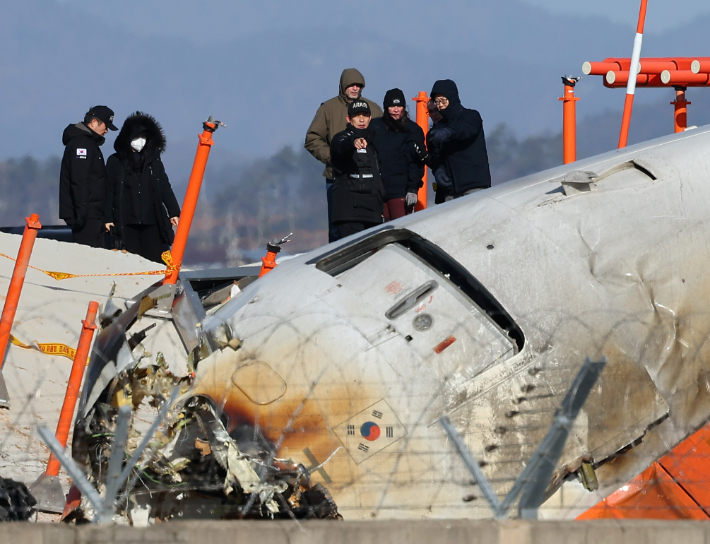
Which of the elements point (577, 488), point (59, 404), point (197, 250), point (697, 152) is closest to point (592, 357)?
point (577, 488)

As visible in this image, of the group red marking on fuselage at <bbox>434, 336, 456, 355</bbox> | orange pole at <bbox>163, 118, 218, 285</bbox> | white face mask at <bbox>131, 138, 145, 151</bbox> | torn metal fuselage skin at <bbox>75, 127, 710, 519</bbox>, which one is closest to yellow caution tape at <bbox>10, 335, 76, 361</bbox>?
orange pole at <bbox>163, 118, 218, 285</bbox>

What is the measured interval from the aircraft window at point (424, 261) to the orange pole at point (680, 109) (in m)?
7.31

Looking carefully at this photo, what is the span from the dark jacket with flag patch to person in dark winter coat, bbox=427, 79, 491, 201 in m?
4.23

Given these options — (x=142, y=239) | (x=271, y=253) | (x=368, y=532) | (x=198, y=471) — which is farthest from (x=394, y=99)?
(x=368, y=532)

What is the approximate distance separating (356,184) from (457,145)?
135 cm

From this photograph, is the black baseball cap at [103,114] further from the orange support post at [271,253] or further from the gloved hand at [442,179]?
the gloved hand at [442,179]

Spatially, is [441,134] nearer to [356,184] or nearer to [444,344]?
[356,184]

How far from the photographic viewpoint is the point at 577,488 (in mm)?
5414

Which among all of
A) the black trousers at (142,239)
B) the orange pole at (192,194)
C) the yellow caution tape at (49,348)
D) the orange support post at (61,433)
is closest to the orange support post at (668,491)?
the orange support post at (61,433)

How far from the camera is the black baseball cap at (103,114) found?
450 inches

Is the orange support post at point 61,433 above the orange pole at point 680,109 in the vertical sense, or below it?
below

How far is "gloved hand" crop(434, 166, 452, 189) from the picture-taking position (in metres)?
10.1

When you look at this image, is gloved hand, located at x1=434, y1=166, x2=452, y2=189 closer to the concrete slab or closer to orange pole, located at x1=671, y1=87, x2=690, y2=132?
orange pole, located at x1=671, y1=87, x2=690, y2=132

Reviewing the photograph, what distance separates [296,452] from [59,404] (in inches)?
171
